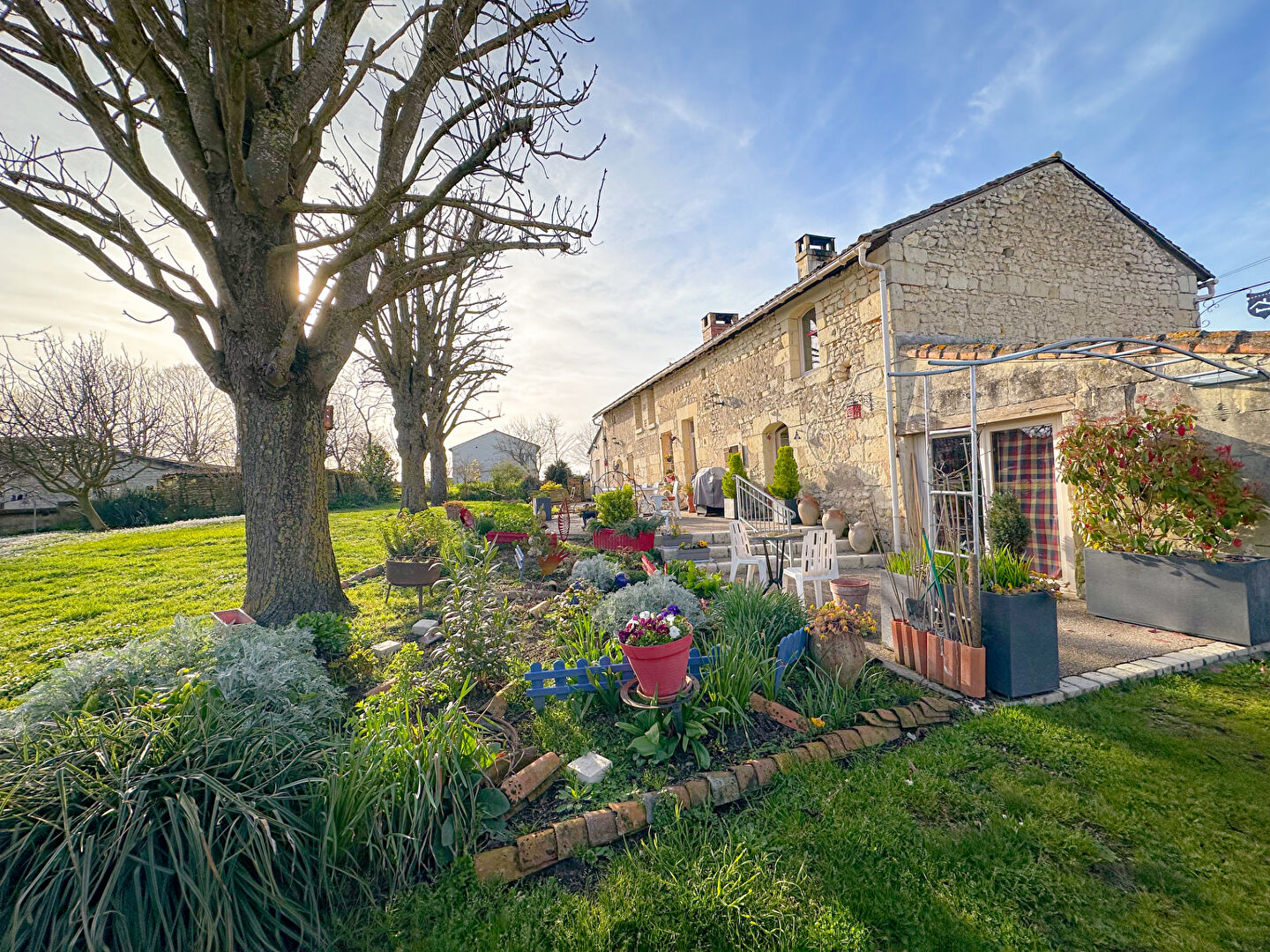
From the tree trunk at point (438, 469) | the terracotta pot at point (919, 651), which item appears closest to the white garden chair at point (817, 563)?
the terracotta pot at point (919, 651)

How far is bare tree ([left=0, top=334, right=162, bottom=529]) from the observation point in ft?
49.2

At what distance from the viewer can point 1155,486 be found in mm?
4281

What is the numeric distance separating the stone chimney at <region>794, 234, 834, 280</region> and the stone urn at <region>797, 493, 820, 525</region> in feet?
16.2

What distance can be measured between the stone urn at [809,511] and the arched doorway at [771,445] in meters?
1.72

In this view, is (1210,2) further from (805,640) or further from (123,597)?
(123,597)

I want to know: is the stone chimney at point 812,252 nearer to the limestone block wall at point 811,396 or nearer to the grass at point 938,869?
the limestone block wall at point 811,396

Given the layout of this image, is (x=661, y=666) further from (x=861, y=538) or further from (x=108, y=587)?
(x=108, y=587)

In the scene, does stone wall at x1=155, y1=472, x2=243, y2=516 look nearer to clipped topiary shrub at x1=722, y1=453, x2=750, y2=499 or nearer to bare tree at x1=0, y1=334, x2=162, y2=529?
bare tree at x1=0, y1=334, x2=162, y2=529

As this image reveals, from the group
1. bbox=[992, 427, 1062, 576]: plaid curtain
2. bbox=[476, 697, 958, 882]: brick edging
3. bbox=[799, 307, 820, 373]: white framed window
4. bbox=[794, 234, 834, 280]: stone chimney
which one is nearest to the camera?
bbox=[476, 697, 958, 882]: brick edging

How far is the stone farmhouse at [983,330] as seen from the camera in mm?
5895

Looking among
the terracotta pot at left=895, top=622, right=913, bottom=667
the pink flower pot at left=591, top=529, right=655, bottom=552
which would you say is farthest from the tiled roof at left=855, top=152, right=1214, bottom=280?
the terracotta pot at left=895, top=622, right=913, bottom=667

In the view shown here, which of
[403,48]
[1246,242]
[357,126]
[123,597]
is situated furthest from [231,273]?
[1246,242]

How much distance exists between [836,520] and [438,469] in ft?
37.9

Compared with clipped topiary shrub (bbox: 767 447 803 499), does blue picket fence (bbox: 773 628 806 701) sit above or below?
below
